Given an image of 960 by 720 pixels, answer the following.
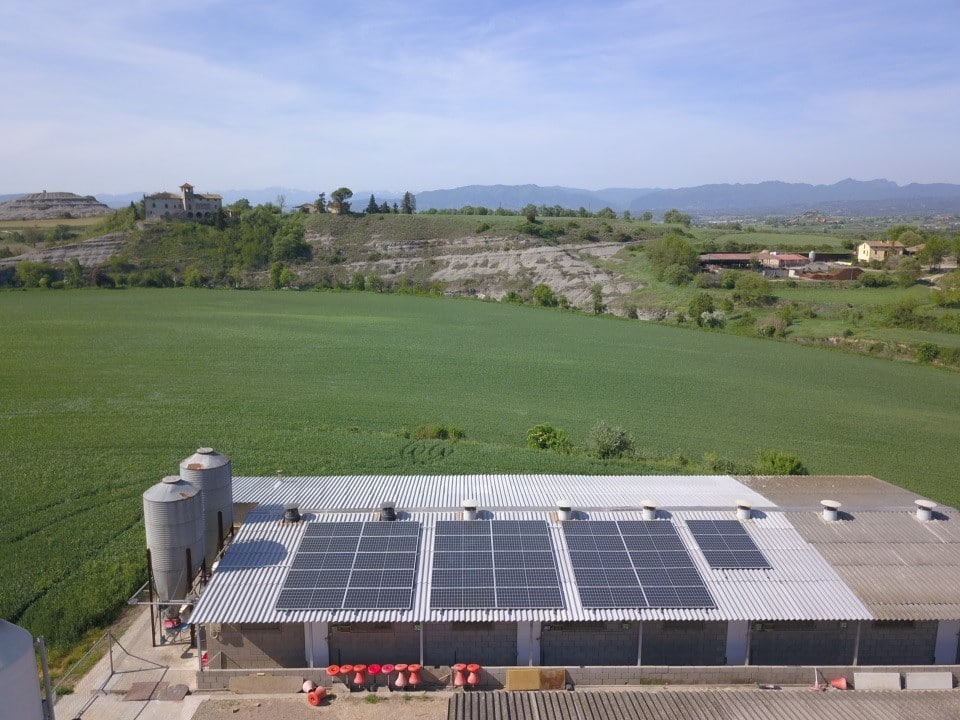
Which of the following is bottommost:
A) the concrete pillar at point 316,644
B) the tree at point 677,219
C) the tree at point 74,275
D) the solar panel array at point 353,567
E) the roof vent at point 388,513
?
the concrete pillar at point 316,644

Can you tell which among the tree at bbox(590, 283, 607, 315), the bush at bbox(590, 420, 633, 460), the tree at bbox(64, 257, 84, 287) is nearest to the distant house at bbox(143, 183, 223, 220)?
the tree at bbox(64, 257, 84, 287)

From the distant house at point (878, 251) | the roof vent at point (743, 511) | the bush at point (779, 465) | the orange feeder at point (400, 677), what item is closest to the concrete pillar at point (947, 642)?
the roof vent at point (743, 511)

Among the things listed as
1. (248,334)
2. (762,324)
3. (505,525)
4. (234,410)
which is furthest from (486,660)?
(762,324)

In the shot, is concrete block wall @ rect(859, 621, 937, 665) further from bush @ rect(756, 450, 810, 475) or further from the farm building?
bush @ rect(756, 450, 810, 475)

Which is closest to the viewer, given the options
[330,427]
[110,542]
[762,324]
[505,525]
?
[505,525]

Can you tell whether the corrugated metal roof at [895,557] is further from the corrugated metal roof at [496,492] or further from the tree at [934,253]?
the tree at [934,253]

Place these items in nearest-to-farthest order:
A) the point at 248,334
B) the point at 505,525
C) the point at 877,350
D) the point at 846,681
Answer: the point at 846,681 < the point at 505,525 < the point at 877,350 < the point at 248,334

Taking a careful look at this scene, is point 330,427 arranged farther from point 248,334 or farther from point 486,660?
point 248,334
